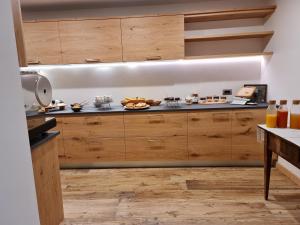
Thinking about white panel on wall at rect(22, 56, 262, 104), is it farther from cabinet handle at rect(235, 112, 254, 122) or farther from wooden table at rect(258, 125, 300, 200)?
wooden table at rect(258, 125, 300, 200)

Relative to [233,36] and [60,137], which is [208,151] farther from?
[60,137]

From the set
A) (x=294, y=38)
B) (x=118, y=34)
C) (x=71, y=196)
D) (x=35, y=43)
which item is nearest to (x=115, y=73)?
(x=118, y=34)

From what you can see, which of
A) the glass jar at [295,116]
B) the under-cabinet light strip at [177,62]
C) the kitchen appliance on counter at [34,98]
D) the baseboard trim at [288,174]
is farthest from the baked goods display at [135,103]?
the baseboard trim at [288,174]

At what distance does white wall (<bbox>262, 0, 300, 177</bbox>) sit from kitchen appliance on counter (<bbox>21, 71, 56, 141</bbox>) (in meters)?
2.56

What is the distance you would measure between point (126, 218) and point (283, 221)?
1.38 m

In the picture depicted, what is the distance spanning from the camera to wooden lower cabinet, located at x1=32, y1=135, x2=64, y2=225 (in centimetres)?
154

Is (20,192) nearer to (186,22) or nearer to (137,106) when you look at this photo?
(137,106)

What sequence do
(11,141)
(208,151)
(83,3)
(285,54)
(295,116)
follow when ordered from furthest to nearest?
(83,3) → (208,151) → (285,54) → (295,116) → (11,141)

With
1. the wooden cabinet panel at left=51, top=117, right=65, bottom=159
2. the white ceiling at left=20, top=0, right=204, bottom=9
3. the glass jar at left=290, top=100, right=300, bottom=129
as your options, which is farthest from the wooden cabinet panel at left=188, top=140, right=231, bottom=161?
the white ceiling at left=20, top=0, right=204, bottom=9

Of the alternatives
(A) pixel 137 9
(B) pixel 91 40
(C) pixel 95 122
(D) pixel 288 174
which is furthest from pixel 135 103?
(D) pixel 288 174

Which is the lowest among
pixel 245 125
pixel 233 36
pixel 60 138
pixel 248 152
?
pixel 248 152

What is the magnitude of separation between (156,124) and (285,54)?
5.93 ft

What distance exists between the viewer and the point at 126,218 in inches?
81.3

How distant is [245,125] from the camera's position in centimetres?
293
